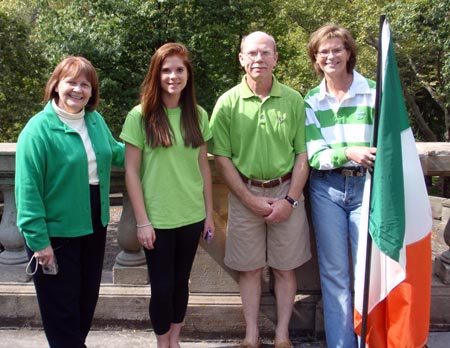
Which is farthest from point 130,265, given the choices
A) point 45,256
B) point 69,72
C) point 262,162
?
point 69,72

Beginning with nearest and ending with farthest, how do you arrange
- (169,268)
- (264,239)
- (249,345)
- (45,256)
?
(45,256) → (169,268) → (264,239) → (249,345)

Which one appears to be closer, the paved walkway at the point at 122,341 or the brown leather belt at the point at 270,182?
the brown leather belt at the point at 270,182

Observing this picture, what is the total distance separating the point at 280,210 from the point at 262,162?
0.30 meters

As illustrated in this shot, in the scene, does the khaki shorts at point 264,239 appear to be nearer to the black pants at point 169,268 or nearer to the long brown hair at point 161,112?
the black pants at point 169,268

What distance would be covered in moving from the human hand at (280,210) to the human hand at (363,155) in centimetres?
46

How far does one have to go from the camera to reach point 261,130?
296 centimetres

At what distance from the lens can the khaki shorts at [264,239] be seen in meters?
3.08

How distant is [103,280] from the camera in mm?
3645

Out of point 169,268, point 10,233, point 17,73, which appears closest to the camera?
point 169,268

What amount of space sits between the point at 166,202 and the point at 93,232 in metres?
0.42

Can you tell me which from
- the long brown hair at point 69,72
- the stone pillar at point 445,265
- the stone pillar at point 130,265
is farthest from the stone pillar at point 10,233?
the stone pillar at point 445,265

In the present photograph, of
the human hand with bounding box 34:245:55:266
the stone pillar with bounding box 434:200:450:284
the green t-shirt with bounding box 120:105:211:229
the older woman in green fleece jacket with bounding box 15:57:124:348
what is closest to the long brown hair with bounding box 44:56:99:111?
the older woman in green fleece jacket with bounding box 15:57:124:348

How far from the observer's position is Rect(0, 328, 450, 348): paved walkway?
3309mm

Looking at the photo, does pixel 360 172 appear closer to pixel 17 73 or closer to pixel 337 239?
pixel 337 239
